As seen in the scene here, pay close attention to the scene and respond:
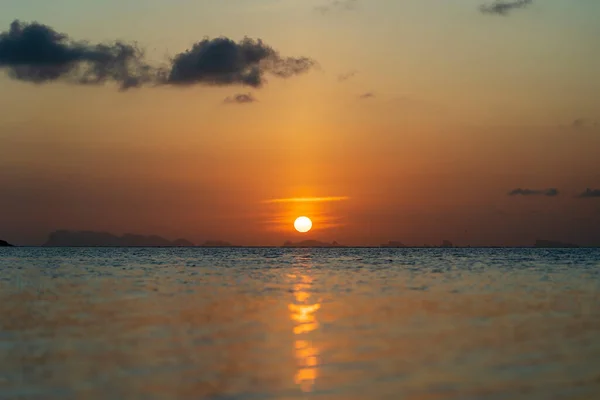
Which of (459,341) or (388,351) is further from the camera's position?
(459,341)

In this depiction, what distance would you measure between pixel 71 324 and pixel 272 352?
11.6m

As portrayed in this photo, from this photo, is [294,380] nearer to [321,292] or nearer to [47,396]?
[47,396]

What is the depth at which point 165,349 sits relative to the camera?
24891 mm

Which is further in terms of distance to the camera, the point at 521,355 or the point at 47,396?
the point at 521,355

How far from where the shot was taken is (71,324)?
104ft

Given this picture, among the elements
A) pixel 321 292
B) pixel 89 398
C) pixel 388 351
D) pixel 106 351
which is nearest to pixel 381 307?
pixel 321 292

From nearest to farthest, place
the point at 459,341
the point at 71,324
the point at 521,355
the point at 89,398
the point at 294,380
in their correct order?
the point at 89,398 → the point at 294,380 → the point at 521,355 → the point at 459,341 → the point at 71,324

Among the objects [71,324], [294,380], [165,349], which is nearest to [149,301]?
[71,324]

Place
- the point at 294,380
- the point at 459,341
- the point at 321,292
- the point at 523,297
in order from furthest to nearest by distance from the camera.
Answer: the point at 321,292
the point at 523,297
the point at 459,341
the point at 294,380

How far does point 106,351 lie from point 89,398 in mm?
6646

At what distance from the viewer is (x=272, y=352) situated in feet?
79.4

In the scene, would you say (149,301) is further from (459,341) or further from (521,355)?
(521,355)

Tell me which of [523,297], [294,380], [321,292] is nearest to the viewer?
[294,380]

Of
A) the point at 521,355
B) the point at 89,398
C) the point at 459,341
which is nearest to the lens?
the point at 89,398
